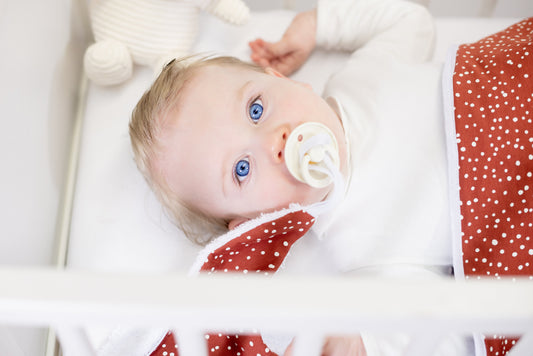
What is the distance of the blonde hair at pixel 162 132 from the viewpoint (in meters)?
0.79

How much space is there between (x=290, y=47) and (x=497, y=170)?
0.42 metres

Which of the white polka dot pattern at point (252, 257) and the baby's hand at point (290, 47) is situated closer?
the white polka dot pattern at point (252, 257)

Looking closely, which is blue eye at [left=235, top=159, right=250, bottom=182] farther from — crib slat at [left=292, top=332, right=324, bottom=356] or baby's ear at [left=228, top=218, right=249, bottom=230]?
crib slat at [left=292, top=332, right=324, bottom=356]

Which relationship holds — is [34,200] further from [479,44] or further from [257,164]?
[479,44]

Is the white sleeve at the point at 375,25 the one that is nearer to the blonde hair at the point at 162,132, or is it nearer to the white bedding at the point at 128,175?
the white bedding at the point at 128,175

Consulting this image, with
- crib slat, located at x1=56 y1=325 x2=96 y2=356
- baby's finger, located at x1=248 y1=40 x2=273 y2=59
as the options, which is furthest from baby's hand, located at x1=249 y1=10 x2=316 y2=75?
crib slat, located at x1=56 y1=325 x2=96 y2=356

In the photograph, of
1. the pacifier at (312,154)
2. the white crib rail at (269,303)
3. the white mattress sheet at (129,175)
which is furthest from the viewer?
the white mattress sheet at (129,175)

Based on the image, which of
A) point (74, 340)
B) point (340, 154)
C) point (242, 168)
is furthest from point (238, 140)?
point (74, 340)

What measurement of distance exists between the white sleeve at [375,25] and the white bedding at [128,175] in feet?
0.16

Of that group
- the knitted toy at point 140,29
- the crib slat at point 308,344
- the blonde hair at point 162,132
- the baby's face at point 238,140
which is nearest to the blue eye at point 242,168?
the baby's face at point 238,140

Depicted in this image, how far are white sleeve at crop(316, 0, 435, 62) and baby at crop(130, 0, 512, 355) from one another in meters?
0.05

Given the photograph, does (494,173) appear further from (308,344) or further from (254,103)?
(308,344)

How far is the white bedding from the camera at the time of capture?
2.87 ft

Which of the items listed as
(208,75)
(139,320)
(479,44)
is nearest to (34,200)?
(208,75)
